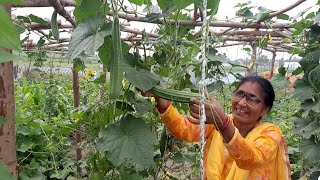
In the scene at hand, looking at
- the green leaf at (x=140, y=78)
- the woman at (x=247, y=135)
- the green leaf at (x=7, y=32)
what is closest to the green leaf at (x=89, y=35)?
the green leaf at (x=140, y=78)

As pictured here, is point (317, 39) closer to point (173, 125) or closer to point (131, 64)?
point (173, 125)

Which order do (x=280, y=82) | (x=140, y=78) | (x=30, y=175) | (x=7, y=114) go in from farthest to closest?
1. (x=280, y=82)
2. (x=30, y=175)
3. (x=140, y=78)
4. (x=7, y=114)

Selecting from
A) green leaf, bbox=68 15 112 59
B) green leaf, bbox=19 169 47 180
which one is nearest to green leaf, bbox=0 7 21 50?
green leaf, bbox=68 15 112 59

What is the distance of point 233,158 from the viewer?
1350mm

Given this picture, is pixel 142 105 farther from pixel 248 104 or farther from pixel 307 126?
pixel 307 126

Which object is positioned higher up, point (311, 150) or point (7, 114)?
point (7, 114)

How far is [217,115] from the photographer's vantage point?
3.45 feet

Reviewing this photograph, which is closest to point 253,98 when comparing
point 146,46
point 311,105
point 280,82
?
point 146,46

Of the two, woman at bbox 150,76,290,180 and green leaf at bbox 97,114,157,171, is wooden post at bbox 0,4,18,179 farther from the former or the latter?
woman at bbox 150,76,290,180

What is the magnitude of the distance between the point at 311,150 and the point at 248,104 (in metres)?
0.75

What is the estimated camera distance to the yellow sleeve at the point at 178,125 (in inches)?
53.1

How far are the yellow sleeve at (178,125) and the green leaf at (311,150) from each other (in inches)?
29.8

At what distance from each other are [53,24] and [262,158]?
76cm

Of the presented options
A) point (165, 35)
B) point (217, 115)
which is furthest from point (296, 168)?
point (217, 115)
